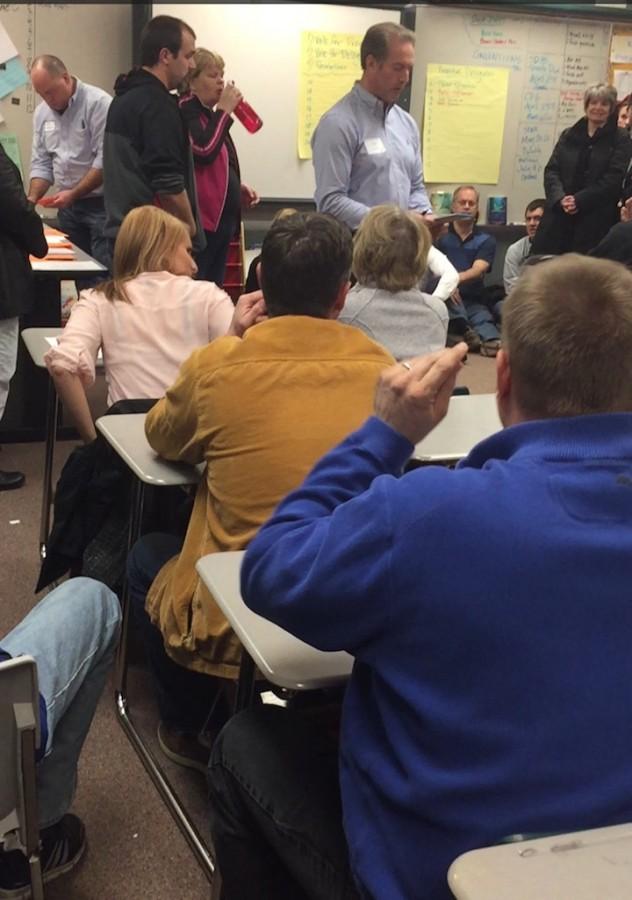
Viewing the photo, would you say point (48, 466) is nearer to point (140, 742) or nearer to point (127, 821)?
point (140, 742)

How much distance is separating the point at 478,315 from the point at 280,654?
540 centimetres

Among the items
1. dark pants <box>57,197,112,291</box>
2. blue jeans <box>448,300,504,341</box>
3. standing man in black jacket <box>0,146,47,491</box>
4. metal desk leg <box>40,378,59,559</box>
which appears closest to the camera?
metal desk leg <box>40,378,59,559</box>

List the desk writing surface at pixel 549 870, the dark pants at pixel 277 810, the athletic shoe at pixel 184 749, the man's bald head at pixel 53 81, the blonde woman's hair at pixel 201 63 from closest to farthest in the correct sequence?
the desk writing surface at pixel 549 870
the dark pants at pixel 277 810
the athletic shoe at pixel 184 749
the blonde woman's hair at pixel 201 63
the man's bald head at pixel 53 81

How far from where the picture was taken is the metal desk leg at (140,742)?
1757mm

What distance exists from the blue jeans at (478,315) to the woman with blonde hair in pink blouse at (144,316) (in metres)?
3.84

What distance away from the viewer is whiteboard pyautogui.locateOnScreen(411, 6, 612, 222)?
6246mm

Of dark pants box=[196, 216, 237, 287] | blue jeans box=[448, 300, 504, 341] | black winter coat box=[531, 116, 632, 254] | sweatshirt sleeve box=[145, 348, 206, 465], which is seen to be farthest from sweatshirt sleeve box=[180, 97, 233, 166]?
sweatshirt sleeve box=[145, 348, 206, 465]

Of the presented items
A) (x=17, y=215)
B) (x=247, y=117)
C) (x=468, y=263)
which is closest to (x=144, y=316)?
(x=17, y=215)

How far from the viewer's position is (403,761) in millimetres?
964

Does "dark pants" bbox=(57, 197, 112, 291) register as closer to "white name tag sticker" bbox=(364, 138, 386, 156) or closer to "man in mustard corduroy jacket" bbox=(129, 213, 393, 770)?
"white name tag sticker" bbox=(364, 138, 386, 156)

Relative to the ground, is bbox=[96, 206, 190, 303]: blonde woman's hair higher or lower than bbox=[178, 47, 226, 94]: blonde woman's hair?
lower

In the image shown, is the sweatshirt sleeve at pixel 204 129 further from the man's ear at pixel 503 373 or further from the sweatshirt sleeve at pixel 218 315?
the man's ear at pixel 503 373

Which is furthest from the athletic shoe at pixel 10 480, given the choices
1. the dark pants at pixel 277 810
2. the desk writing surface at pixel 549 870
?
the desk writing surface at pixel 549 870

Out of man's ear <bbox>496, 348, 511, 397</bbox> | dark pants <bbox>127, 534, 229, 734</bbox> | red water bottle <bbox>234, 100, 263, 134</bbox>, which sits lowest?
dark pants <bbox>127, 534, 229, 734</bbox>
